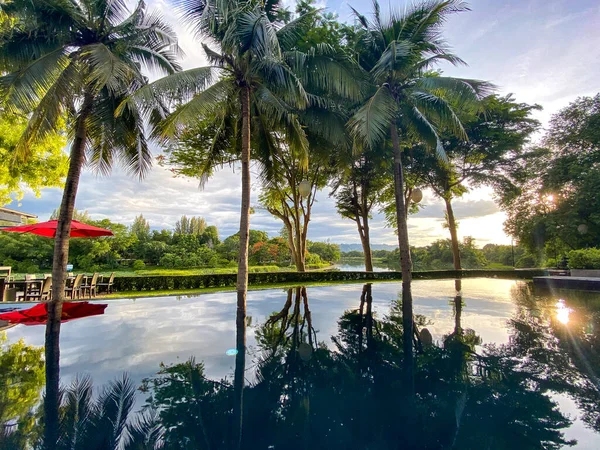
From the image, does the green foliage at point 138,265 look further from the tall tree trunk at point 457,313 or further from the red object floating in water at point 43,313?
the tall tree trunk at point 457,313

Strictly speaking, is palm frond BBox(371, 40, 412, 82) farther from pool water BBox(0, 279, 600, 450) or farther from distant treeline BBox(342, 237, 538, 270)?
distant treeline BBox(342, 237, 538, 270)

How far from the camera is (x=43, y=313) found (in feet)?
21.9

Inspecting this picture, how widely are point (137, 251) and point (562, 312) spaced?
30312 mm

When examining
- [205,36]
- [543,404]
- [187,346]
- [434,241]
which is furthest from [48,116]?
[434,241]

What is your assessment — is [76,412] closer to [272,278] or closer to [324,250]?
[272,278]

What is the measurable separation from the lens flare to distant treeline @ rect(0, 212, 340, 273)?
21.0 m

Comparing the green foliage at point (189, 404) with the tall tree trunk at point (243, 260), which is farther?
the tall tree trunk at point (243, 260)

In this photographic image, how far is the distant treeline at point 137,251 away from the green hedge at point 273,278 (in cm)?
831

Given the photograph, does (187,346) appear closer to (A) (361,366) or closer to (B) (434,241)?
(A) (361,366)

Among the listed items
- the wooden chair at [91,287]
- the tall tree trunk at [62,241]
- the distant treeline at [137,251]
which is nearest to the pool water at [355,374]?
the tall tree trunk at [62,241]

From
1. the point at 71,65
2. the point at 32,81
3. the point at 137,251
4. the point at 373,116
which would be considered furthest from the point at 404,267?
the point at 137,251

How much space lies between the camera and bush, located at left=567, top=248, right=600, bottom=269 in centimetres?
1303

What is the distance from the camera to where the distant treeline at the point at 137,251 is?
851 inches

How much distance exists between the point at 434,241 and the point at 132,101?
4158cm
